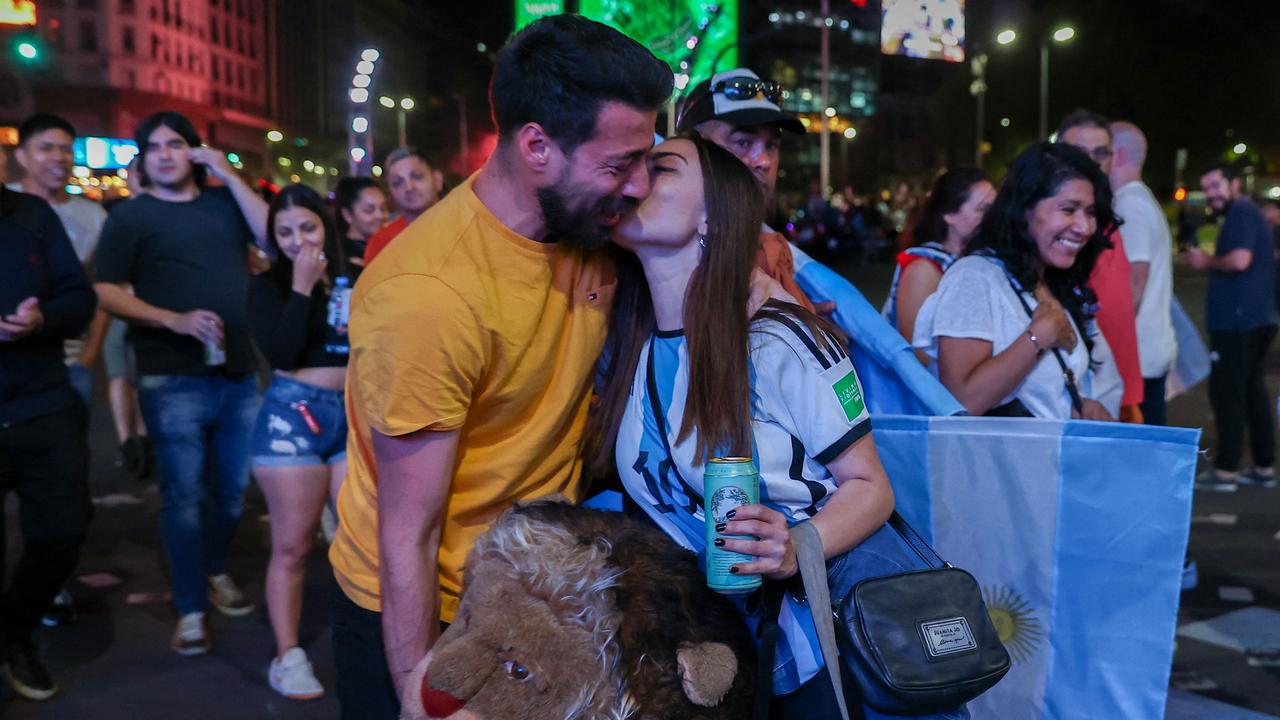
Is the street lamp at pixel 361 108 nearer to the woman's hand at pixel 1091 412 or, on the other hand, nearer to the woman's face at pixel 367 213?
the woman's face at pixel 367 213

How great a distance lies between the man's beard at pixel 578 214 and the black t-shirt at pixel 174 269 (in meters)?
3.37

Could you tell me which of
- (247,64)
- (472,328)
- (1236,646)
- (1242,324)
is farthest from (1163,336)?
(247,64)

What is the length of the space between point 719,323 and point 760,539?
1.47 feet

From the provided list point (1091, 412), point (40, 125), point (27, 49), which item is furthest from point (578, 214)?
point (27, 49)

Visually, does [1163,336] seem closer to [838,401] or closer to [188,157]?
[838,401]

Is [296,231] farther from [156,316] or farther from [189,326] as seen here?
[156,316]

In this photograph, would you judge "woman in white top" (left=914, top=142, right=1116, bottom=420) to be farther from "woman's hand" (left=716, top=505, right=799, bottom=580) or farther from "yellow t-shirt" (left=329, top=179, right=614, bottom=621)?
"woman's hand" (left=716, top=505, right=799, bottom=580)

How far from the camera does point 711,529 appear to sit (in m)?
1.95

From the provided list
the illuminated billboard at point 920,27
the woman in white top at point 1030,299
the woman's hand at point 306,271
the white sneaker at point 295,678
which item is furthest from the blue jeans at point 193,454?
the illuminated billboard at point 920,27

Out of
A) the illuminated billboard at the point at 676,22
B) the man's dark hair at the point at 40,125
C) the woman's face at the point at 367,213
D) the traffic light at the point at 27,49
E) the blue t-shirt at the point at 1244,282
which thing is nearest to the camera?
the man's dark hair at the point at 40,125

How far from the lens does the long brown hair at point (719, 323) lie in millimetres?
2129

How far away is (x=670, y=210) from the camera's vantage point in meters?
2.22

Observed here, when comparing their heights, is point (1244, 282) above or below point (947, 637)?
above

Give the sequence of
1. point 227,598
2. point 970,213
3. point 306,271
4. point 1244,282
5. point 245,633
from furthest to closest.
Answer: point 1244,282 → point 227,598 → point 245,633 → point 970,213 → point 306,271
